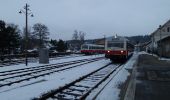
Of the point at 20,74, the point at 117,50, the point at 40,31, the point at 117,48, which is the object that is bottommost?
the point at 20,74

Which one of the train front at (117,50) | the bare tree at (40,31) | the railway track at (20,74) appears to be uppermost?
the bare tree at (40,31)

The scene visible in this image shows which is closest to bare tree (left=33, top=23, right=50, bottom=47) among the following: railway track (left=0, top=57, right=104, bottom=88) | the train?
the train

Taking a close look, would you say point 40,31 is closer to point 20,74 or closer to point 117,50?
point 117,50

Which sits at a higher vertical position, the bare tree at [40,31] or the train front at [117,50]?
the bare tree at [40,31]

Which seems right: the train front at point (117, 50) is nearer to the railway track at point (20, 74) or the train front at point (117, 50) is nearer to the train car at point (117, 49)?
the train car at point (117, 49)

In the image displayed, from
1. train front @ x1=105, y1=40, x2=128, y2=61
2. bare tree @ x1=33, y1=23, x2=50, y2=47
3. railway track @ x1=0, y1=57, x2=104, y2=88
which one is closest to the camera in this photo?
railway track @ x1=0, y1=57, x2=104, y2=88

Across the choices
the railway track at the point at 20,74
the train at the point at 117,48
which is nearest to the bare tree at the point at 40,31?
the train at the point at 117,48

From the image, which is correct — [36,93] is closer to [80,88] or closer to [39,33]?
[80,88]

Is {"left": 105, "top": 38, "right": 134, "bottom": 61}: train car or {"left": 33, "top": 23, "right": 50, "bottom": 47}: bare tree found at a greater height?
{"left": 33, "top": 23, "right": 50, "bottom": 47}: bare tree

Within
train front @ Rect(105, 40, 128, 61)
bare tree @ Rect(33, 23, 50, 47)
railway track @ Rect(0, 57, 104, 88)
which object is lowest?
railway track @ Rect(0, 57, 104, 88)

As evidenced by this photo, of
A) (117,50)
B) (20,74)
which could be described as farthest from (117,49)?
(20,74)

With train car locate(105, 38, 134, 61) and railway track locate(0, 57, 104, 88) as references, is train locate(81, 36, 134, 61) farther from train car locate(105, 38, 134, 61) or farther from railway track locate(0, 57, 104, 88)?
railway track locate(0, 57, 104, 88)

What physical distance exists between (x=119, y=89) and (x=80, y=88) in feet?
5.71

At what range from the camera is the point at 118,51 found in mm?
30359
